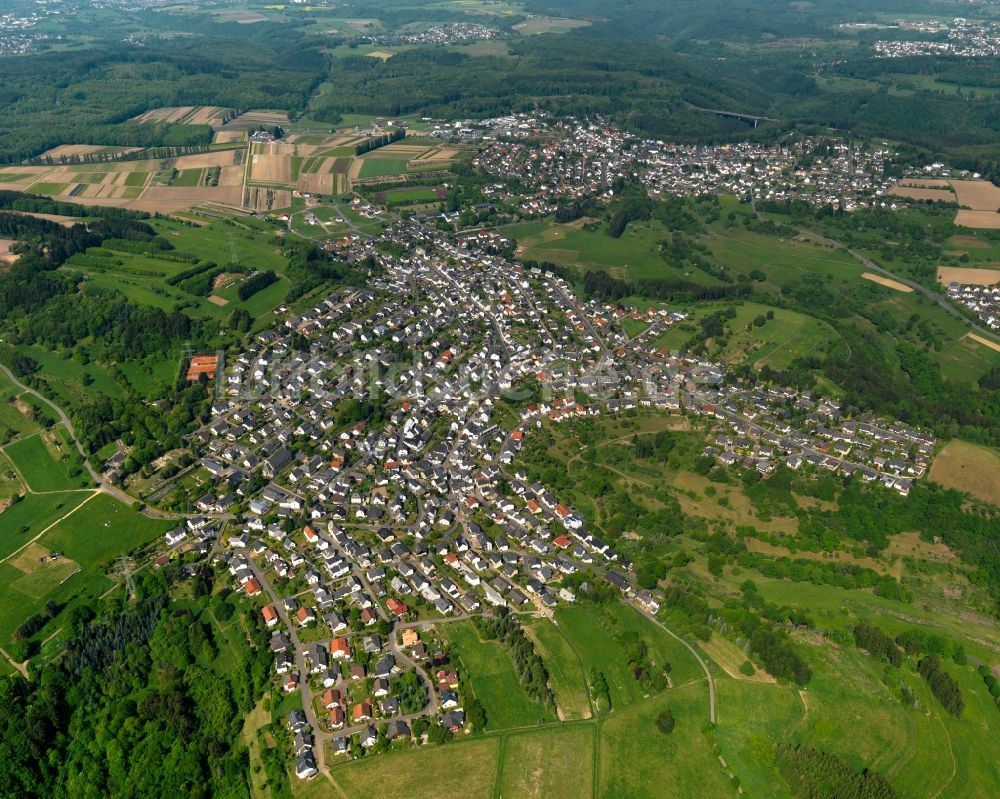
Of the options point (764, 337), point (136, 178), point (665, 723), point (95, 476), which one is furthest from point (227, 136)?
point (665, 723)

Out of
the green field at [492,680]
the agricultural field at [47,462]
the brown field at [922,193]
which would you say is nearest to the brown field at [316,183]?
the agricultural field at [47,462]

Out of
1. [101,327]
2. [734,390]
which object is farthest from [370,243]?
[734,390]

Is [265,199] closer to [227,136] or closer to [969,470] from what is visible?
[227,136]

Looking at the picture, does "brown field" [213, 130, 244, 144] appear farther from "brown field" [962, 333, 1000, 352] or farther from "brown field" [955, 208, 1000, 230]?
"brown field" [962, 333, 1000, 352]

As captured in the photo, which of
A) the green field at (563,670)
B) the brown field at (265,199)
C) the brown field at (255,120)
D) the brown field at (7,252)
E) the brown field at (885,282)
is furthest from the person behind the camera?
the brown field at (255,120)

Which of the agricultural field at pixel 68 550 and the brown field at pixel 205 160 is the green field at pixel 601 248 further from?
the agricultural field at pixel 68 550

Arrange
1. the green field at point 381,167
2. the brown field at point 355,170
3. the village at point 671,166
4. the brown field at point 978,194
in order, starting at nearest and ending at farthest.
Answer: the brown field at point 978,194 < the village at point 671,166 < the brown field at point 355,170 < the green field at point 381,167
